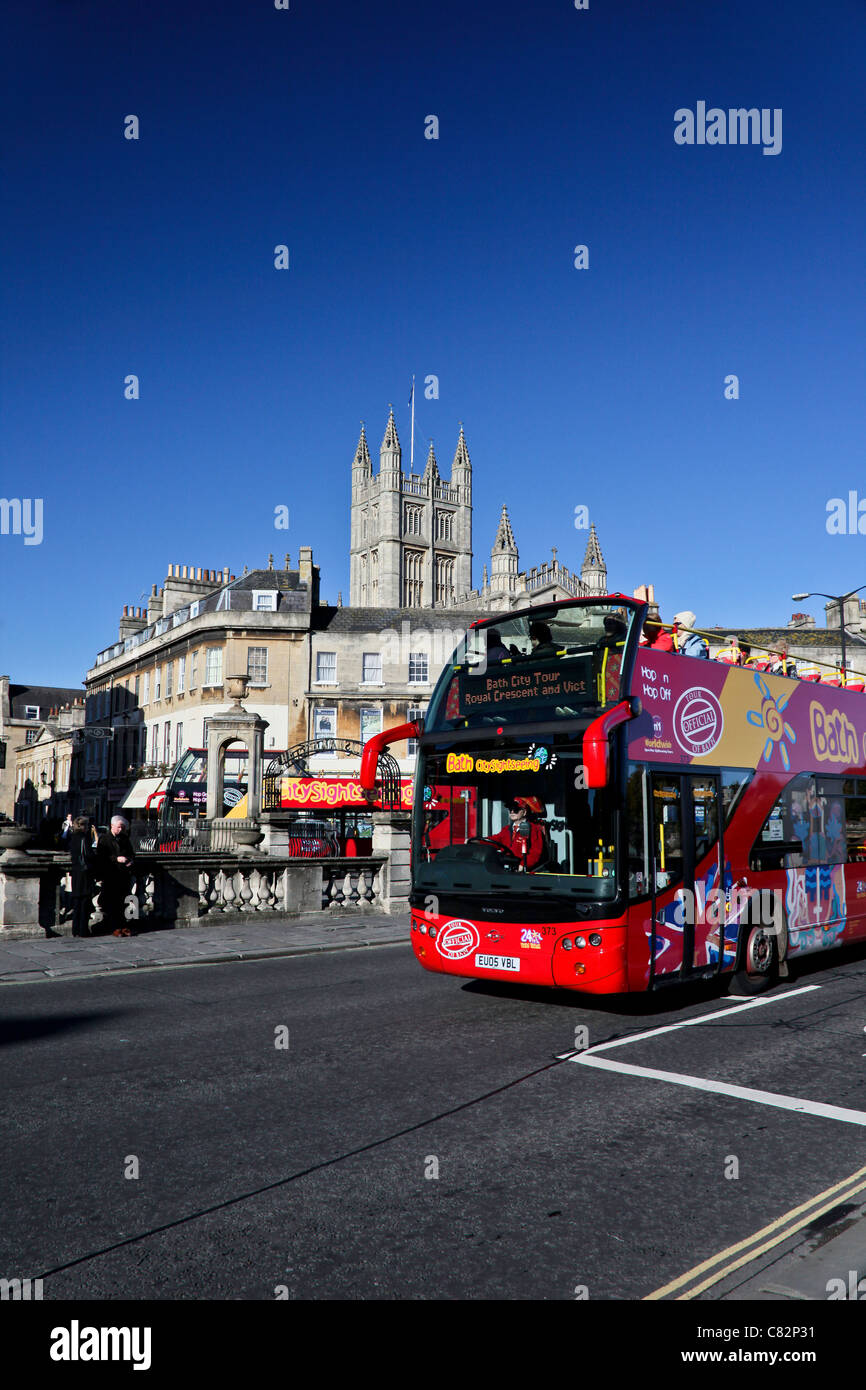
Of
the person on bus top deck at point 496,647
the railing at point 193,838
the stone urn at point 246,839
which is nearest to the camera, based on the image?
the person on bus top deck at point 496,647

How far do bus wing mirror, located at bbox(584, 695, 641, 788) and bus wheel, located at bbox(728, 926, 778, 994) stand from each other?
3.34 meters

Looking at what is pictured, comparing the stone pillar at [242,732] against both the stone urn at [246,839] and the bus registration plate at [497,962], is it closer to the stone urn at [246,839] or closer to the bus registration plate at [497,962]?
the stone urn at [246,839]

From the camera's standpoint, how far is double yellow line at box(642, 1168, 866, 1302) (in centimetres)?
399

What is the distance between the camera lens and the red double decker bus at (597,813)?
341 inches

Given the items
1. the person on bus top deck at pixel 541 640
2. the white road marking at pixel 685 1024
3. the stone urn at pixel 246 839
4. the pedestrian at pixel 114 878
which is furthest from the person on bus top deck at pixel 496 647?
the stone urn at pixel 246 839

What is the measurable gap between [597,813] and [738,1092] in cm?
264

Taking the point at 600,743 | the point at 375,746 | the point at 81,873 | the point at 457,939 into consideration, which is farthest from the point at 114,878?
the point at 600,743

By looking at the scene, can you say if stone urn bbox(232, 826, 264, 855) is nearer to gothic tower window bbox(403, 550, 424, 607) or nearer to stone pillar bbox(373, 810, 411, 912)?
stone pillar bbox(373, 810, 411, 912)

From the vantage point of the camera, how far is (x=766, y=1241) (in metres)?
4.44

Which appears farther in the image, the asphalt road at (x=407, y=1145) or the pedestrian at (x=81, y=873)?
the pedestrian at (x=81, y=873)

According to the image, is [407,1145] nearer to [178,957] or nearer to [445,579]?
[178,957]

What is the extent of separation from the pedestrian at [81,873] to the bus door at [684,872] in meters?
9.59

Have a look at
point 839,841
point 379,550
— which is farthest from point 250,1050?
point 379,550
